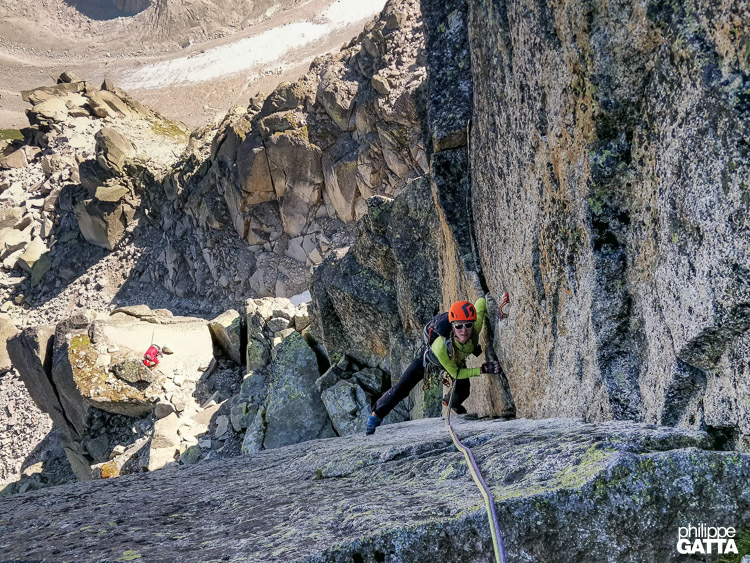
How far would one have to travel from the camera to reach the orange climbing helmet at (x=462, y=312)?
7.74 metres

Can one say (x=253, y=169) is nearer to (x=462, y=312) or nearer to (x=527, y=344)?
Result: (x=462, y=312)

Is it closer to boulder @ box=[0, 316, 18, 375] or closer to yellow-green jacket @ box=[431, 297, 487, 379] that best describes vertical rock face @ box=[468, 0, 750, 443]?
yellow-green jacket @ box=[431, 297, 487, 379]

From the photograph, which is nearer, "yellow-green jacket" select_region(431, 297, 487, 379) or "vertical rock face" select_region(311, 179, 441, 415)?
"yellow-green jacket" select_region(431, 297, 487, 379)

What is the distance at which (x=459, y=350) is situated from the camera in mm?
8508

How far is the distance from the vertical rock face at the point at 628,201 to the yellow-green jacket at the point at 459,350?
1.56m

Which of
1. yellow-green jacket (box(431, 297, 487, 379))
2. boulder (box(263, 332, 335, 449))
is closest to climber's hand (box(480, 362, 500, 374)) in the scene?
yellow-green jacket (box(431, 297, 487, 379))

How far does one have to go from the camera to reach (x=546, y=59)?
492cm

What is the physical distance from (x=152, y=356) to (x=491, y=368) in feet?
71.2

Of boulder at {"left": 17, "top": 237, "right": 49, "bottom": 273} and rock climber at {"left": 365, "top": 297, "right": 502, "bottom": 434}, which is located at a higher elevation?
boulder at {"left": 17, "top": 237, "right": 49, "bottom": 273}

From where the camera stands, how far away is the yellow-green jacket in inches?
330

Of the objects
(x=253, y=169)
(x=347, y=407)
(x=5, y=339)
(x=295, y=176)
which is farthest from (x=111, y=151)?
(x=347, y=407)

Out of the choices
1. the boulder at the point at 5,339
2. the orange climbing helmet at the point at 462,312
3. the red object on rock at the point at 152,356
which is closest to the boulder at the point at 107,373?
the red object on rock at the point at 152,356

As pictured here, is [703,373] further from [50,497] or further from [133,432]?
[133,432]

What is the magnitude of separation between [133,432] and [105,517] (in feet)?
73.4
